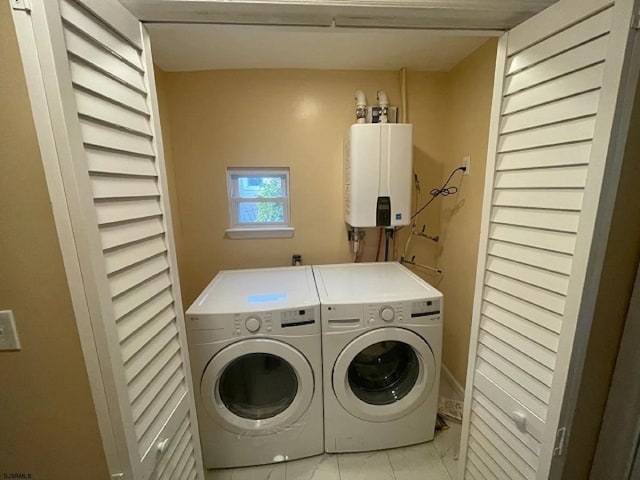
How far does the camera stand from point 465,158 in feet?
6.03

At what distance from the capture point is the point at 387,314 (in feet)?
4.58

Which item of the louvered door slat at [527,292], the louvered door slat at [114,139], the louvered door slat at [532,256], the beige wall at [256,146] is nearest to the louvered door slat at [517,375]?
the louvered door slat at [527,292]

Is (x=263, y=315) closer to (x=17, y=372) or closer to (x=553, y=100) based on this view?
(x=17, y=372)

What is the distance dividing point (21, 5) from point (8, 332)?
0.74m

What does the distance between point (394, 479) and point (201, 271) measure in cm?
174

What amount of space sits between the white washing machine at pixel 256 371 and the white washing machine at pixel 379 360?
9cm

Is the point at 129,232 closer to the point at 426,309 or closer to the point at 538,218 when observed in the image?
the point at 538,218

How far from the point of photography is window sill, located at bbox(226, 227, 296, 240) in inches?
81.8

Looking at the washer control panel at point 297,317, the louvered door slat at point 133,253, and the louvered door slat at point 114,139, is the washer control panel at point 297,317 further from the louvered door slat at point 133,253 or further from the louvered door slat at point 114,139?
the louvered door slat at point 114,139

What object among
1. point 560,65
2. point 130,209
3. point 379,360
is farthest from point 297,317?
point 560,65

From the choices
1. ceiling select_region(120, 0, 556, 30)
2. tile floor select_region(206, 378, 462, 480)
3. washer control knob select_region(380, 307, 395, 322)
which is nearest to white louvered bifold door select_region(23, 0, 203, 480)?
ceiling select_region(120, 0, 556, 30)

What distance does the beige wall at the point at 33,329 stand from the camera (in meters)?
0.62

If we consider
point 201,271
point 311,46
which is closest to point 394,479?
point 201,271

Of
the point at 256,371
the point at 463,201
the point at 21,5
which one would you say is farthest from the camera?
the point at 463,201
